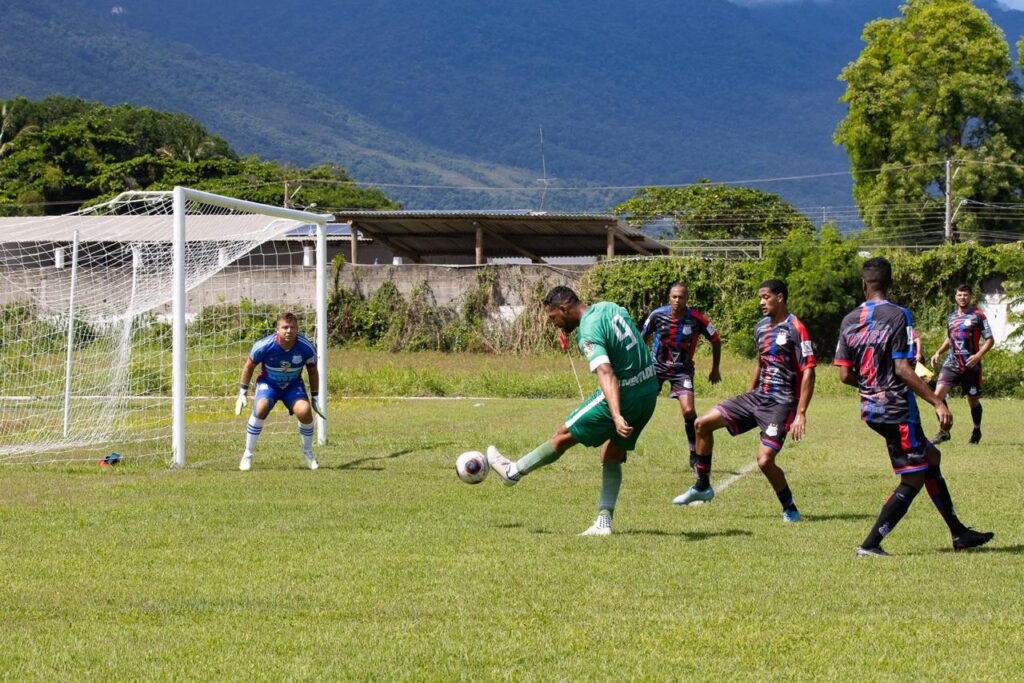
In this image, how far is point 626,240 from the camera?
50062 millimetres

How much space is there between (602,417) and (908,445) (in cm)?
221

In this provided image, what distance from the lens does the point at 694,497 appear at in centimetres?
1197

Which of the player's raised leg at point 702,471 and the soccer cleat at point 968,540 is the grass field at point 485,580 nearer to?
the soccer cleat at point 968,540

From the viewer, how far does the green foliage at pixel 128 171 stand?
8025cm

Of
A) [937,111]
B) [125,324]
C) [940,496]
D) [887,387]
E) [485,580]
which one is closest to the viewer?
[485,580]

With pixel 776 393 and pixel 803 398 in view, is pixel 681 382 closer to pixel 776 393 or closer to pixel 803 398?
pixel 776 393

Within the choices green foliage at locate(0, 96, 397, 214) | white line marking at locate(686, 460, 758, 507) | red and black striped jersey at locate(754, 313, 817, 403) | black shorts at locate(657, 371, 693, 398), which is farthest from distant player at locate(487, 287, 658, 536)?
green foliage at locate(0, 96, 397, 214)

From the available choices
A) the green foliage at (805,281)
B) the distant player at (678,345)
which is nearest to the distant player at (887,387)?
the distant player at (678,345)

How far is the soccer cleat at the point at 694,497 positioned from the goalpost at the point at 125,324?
6.09 m

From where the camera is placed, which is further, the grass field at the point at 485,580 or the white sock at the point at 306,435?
the white sock at the point at 306,435

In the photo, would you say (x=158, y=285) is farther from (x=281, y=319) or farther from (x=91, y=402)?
(x=281, y=319)

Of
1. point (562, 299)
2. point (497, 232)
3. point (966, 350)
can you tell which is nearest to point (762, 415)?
point (562, 299)

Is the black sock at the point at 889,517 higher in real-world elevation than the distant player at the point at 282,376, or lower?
lower

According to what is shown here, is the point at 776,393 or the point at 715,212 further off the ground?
the point at 715,212
